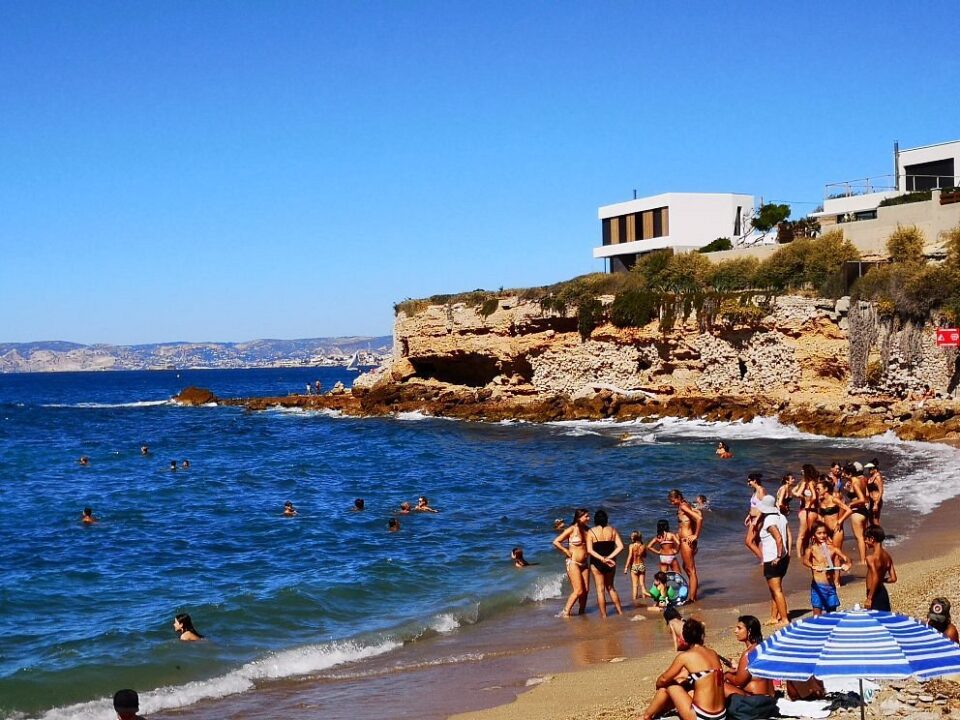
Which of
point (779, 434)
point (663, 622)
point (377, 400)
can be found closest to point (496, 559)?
point (663, 622)

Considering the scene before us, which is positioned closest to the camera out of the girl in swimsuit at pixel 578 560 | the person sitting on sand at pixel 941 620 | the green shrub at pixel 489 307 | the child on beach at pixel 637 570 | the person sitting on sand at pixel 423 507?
the person sitting on sand at pixel 941 620

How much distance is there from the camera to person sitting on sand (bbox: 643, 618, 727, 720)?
293 inches

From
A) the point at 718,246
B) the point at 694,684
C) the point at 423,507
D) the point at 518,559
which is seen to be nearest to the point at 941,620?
the point at 694,684

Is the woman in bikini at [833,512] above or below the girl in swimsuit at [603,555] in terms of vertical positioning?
above

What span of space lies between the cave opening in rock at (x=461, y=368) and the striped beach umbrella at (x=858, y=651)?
42.9 meters

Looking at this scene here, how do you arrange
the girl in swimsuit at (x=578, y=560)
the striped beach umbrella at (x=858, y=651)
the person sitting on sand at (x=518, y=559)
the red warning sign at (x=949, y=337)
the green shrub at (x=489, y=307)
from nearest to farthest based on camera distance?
the striped beach umbrella at (x=858, y=651)
the girl in swimsuit at (x=578, y=560)
the person sitting on sand at (x=518, y=559)
the red warning sign at (x=949, y=337)
the green shrub at (x=489, y=307)

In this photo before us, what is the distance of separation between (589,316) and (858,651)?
3960 centimetres

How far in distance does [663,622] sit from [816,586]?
8.08ft

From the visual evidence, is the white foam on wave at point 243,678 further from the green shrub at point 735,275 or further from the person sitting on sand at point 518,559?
the green shrub at point 735,275

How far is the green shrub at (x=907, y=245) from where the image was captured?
3597 centimetres

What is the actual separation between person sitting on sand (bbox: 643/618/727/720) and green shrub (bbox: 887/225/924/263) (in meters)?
31.6

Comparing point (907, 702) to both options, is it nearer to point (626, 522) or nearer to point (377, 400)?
point (626, 522)

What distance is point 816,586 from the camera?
423 inches

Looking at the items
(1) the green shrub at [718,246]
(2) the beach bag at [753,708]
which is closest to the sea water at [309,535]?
(2) the beach bag at [753,708]
